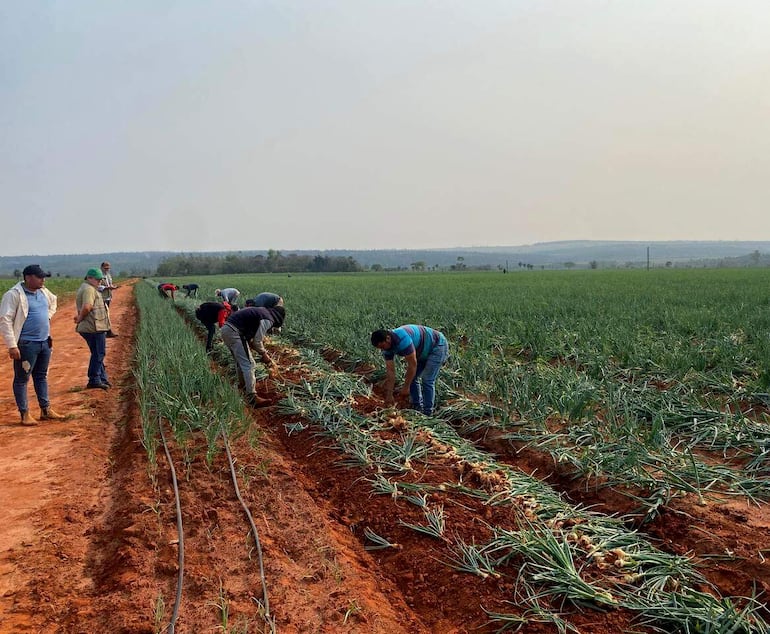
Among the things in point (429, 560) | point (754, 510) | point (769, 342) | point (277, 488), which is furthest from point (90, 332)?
point (769, 342)

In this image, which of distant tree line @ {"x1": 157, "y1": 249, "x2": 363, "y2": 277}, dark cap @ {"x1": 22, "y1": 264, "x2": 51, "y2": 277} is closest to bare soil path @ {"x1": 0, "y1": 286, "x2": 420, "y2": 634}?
dark cap @ {"x1": 22, "y1": 264, "x2": 51, "y2": 277}

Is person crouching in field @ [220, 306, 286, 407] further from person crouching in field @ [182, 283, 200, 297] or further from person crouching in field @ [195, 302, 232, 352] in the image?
person crouching in field @ [182, 283, 200, 297]

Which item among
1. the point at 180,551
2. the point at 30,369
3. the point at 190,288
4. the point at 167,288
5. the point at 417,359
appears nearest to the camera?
the point at 180,551

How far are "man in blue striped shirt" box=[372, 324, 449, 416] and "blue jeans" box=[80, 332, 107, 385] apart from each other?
160 inches

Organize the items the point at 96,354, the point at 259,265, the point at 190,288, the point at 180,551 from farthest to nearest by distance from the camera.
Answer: the point at 259,265 → the point at 190,288 → the point at 96,354 → the point at 180,551

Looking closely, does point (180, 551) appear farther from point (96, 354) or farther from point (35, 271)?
point (96, 354)

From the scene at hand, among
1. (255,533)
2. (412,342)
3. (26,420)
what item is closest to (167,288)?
(26,420)

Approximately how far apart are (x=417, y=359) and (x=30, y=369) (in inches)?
155

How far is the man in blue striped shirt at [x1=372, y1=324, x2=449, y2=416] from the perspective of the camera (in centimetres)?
508

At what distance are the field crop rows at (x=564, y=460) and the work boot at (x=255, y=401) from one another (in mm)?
299

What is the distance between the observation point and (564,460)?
4.14 metres

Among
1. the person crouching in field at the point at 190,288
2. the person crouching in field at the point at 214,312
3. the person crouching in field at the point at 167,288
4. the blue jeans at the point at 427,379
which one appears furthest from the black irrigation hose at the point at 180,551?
the person crouching in field at the point at 167,288

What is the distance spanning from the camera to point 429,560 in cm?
306

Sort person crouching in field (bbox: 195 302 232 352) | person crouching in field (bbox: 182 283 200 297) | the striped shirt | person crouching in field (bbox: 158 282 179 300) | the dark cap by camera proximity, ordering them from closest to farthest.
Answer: the striped shirt → the dark cap → person crouching in field (bbox: 195 302 232 352) → person crouching in field (bbox: 182 283 200 297) → person crouching in field (bbox: 158 282 179 300)
